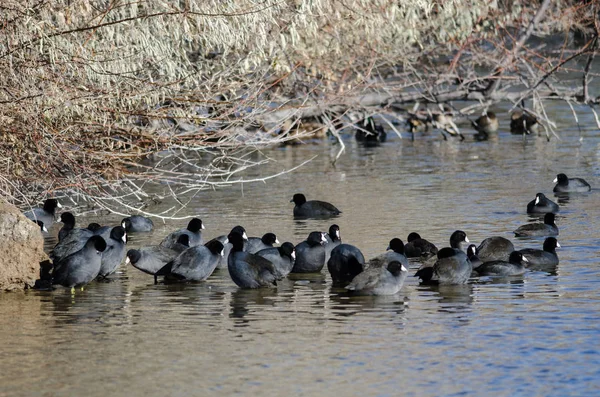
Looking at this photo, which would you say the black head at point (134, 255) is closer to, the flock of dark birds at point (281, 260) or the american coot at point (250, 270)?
the flock of dark birds at point (281, 260)

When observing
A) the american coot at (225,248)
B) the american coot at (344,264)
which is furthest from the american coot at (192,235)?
the american coot at (344,264)

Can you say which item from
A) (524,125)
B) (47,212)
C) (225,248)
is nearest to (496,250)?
(225,248)

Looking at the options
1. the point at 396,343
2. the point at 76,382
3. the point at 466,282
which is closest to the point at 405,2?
the point at 466,282

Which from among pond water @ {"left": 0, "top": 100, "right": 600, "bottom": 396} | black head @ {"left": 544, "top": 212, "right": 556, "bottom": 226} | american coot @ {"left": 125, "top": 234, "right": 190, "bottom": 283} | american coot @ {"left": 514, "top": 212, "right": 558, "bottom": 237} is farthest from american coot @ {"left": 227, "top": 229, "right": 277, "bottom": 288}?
black head @ {"left": 544, "top": 212, "right": 556, "bottom": 226}

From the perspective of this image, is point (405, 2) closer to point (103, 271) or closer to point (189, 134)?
point (189, 134)

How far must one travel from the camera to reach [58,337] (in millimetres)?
11641

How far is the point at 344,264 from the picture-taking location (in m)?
14.2

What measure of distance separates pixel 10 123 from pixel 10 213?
1.39 meters

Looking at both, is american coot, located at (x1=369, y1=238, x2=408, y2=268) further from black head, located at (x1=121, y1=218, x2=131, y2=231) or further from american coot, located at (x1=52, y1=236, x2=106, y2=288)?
black head, located at (x1=121, y1=218, x2=131, y2=231)

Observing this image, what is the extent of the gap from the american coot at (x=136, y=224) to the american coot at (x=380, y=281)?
6.18 m

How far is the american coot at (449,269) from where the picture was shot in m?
13.8

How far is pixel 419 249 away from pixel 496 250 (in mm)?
1074

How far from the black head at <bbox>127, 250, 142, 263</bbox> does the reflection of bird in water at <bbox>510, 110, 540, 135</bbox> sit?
64.5 feet

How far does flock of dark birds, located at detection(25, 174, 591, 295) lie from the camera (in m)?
13.8
